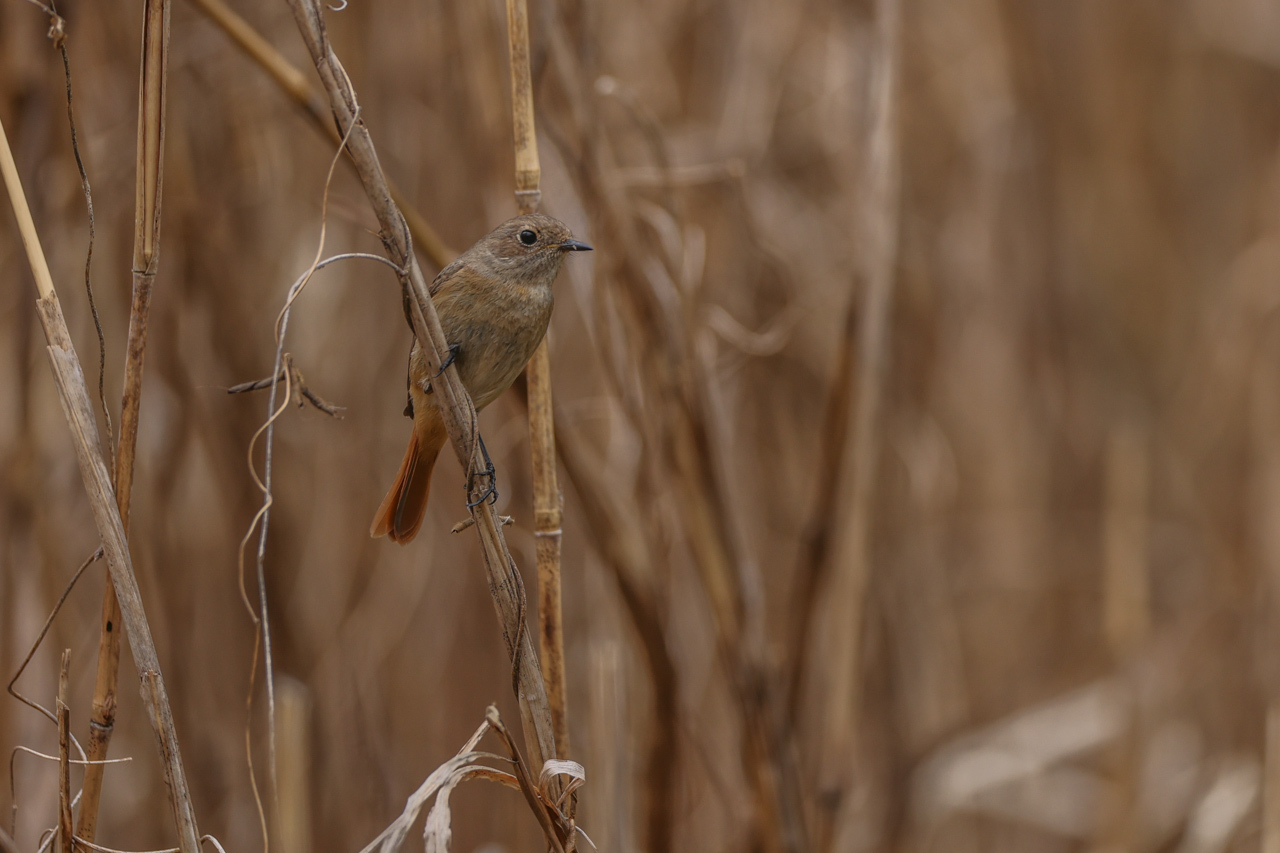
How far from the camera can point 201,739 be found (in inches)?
83.8

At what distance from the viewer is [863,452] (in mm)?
1726

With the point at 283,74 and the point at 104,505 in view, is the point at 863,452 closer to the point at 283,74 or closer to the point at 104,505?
the point at 283,74

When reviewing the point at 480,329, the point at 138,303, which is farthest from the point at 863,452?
the point at 138,303

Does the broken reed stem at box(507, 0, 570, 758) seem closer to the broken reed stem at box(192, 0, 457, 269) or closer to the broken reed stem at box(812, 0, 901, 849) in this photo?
the broken reed stem at box(192, 0, 457, 269)

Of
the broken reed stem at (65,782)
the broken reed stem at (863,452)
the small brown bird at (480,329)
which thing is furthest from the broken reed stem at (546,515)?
the broken reed stem at (863,452)

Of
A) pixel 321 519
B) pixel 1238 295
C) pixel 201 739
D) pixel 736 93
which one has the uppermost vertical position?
pixel 736 93

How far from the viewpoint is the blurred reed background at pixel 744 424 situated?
164cm

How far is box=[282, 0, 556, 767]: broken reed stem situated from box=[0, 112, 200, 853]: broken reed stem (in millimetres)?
293

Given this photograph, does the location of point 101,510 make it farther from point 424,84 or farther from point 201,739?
point 424,84

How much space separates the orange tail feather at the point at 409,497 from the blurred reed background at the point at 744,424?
23cm

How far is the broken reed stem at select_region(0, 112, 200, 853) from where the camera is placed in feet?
2.94

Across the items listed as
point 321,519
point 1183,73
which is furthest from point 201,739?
point 1183,73

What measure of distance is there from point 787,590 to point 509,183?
1421mm

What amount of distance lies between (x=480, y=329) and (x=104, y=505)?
49 cm
